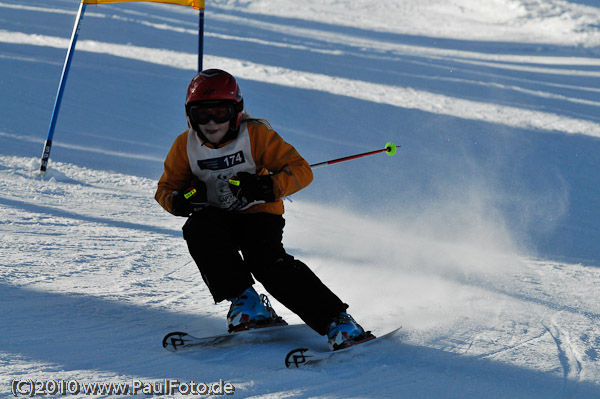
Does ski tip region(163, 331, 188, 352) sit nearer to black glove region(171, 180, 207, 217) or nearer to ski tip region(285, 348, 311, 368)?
ski tip region(285, 348, 311, 368)

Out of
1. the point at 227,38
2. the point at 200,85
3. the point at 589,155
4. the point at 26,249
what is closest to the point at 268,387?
the point at 200,85

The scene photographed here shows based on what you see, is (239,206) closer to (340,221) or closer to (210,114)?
(210,114)

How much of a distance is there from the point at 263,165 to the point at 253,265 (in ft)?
1.54

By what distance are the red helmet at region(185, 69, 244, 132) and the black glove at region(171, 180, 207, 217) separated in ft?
0.88

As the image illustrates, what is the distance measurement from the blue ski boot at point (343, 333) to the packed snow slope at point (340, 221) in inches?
3.5

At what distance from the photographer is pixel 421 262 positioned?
434 cm

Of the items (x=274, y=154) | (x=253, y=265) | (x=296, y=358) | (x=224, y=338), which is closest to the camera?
(x=296, y=358)

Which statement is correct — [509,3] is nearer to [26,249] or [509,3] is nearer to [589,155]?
[589,155]

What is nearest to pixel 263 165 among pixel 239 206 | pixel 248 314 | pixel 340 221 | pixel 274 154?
pixel 274 154

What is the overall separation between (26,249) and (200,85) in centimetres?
161

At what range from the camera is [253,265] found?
2961 millimetres

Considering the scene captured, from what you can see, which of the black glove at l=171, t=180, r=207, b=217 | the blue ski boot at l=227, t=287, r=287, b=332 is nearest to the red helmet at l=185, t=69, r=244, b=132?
the black glove at l=171, t=180, r=207, b=217

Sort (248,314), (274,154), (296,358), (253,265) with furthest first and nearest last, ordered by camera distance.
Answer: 1. (274,154)
2. (253,265)
3. (248,314)
4. (296,358)

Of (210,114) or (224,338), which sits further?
(210,114)
